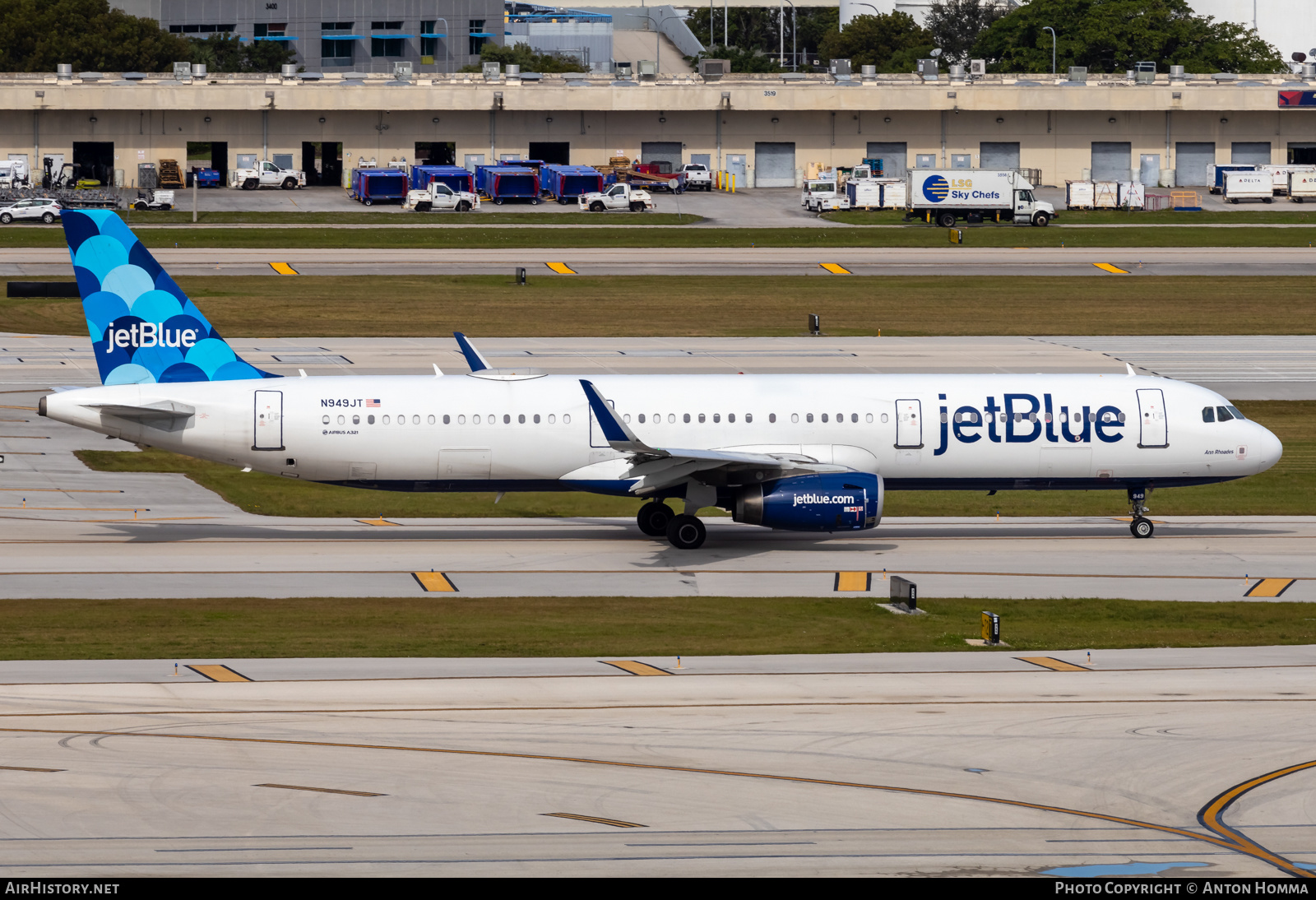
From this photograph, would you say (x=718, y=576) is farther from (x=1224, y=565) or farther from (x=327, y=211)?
(x=327, y=211)

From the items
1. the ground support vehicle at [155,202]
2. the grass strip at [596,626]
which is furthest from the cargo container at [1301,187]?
the grass strip at [596,626]

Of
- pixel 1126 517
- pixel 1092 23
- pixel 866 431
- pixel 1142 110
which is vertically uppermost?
pixel 1092 23

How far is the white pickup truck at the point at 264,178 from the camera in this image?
13788cm

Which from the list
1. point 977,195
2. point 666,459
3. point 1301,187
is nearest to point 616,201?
point 977,195

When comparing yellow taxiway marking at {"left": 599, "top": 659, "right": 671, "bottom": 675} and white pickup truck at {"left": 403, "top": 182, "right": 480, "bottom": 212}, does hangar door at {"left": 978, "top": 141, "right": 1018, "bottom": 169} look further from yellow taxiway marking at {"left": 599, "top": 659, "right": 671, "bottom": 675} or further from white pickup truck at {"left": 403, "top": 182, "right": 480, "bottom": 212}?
yellow taxiway marking at {"left": 599, "top": 659, "right": 671, "bottom": 675}

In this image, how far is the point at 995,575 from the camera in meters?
38.2

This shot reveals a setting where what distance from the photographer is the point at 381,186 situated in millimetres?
129250

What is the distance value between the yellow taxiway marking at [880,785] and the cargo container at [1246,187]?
123 metres

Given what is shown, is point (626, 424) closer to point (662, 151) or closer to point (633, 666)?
point (633, 666)

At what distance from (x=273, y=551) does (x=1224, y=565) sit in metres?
23.5

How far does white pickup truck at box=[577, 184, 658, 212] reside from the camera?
12569 centimetres

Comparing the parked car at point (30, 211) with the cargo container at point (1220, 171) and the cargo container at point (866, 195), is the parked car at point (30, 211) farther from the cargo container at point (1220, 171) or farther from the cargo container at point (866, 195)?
the cargo container at point (1220, 171)

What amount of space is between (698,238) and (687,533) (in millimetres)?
72559
